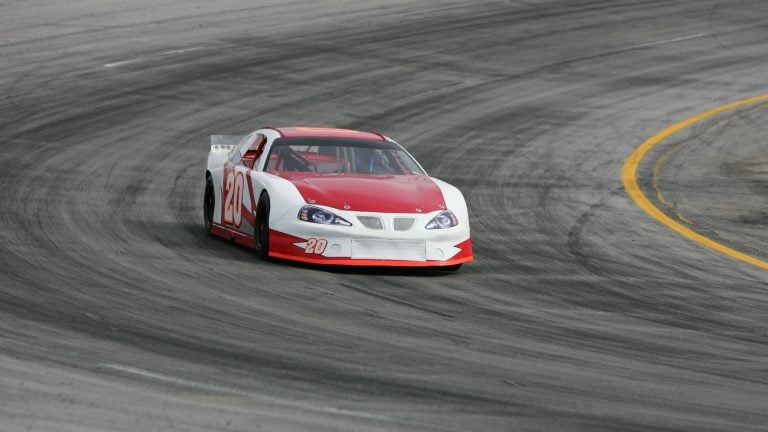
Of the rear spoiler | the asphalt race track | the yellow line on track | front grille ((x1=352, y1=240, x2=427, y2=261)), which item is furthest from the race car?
the yellow line on track

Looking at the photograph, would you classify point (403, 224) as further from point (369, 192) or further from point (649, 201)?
point (649, 201)

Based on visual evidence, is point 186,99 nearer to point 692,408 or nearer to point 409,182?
point 409,182

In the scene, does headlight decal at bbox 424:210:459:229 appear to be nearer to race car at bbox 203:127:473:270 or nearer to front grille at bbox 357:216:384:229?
race car at bbox 203:127:473:270

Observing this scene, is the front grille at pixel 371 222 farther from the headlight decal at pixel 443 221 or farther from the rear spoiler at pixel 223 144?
the rear spoiler at pixel 223 144

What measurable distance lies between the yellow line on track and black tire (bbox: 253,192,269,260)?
15.3ft

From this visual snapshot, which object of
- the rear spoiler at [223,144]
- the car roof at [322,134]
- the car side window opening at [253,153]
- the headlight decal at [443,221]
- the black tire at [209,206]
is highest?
the car roof at [322,134]

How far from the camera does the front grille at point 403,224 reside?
484 inches

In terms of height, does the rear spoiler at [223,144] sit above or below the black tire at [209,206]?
above

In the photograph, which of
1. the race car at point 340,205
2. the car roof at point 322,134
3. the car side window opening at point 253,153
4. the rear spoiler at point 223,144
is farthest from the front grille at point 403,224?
the rear spoiler at point 223,144

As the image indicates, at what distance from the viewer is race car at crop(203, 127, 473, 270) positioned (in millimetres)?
12211

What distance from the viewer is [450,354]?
28.2ft

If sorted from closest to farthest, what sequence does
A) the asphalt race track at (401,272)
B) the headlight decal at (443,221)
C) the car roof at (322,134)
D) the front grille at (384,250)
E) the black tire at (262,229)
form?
the asphalt race track at (401,272) → the front grille at (384,250) → the headlight decal at (443,221) → the black tire at (262,229) → the car roof at (322,134)

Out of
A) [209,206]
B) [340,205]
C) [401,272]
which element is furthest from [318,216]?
[209,206]

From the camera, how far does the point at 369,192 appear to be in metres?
12.7
